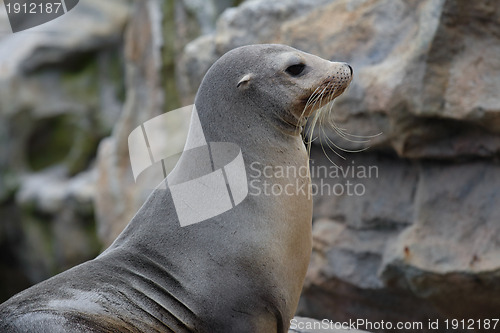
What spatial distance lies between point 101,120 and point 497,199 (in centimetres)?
713

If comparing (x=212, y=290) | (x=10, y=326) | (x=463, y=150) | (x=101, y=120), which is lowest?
(x=101, y=120)

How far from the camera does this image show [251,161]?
11.0 ft

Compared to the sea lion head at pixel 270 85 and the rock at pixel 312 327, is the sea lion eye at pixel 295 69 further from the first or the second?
the rock at pixel 312 327

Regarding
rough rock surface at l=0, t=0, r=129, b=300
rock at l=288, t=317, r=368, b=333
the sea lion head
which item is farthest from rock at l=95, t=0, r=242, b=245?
the sea lion head

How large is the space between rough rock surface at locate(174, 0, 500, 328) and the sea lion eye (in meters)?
1.74

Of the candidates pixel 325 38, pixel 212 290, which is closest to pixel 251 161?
pixel 212 290

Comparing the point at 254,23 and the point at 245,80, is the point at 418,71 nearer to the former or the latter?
the point at 254,23

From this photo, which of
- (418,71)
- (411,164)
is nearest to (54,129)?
(411,164)

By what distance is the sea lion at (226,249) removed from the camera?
9.49ft

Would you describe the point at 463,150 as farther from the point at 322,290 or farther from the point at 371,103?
the point at 322,290

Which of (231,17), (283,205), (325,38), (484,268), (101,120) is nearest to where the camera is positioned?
(283,205)

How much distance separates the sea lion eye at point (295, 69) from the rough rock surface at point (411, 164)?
174 centimetres

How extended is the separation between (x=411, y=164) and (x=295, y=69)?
226 centimetres

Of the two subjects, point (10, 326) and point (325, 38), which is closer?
point (10, 326)
